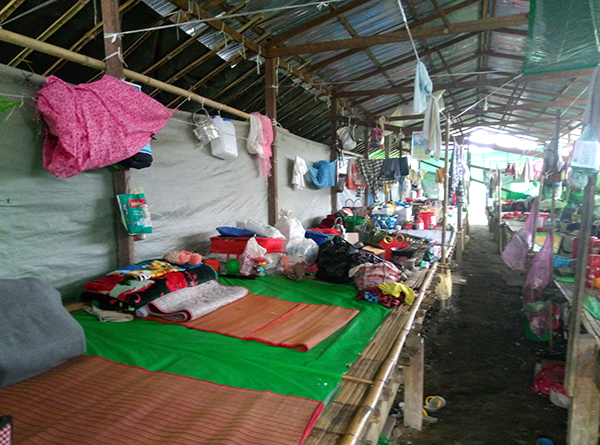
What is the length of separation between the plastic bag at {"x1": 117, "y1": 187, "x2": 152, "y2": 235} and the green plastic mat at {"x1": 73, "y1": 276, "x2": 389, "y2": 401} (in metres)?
0.78

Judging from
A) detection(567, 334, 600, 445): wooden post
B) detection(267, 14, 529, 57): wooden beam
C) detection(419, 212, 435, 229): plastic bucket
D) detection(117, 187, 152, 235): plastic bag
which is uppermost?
detection(267, 14, 529, 57): wooden beam

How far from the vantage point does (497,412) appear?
316cm

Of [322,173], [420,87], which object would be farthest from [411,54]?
[420,87]

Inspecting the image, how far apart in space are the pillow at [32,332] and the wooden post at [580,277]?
10.8 feet

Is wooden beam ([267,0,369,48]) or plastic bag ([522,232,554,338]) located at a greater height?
wooden beam ([267,0,369,48])

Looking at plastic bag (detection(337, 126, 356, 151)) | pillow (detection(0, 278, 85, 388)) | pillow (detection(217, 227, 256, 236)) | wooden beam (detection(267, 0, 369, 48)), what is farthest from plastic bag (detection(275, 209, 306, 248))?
plastic bag (detection(337, 126, 356, 151))

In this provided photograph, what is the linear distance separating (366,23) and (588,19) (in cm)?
320

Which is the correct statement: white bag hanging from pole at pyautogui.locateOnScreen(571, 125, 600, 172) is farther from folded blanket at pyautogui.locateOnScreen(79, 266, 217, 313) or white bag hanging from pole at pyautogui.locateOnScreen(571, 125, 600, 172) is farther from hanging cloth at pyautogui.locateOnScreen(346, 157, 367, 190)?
hanging cloth at pyautogui.locateOnScreen(346, 157, 367, 190)

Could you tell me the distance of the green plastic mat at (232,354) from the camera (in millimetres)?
1828

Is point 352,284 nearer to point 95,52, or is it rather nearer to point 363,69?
point 95,52

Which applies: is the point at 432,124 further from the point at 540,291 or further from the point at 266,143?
the point at 540,291

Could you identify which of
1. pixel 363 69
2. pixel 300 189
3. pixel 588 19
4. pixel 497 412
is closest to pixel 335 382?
pixel 497 412

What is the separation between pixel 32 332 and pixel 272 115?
421cm

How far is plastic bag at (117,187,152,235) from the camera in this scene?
10.2 feet
